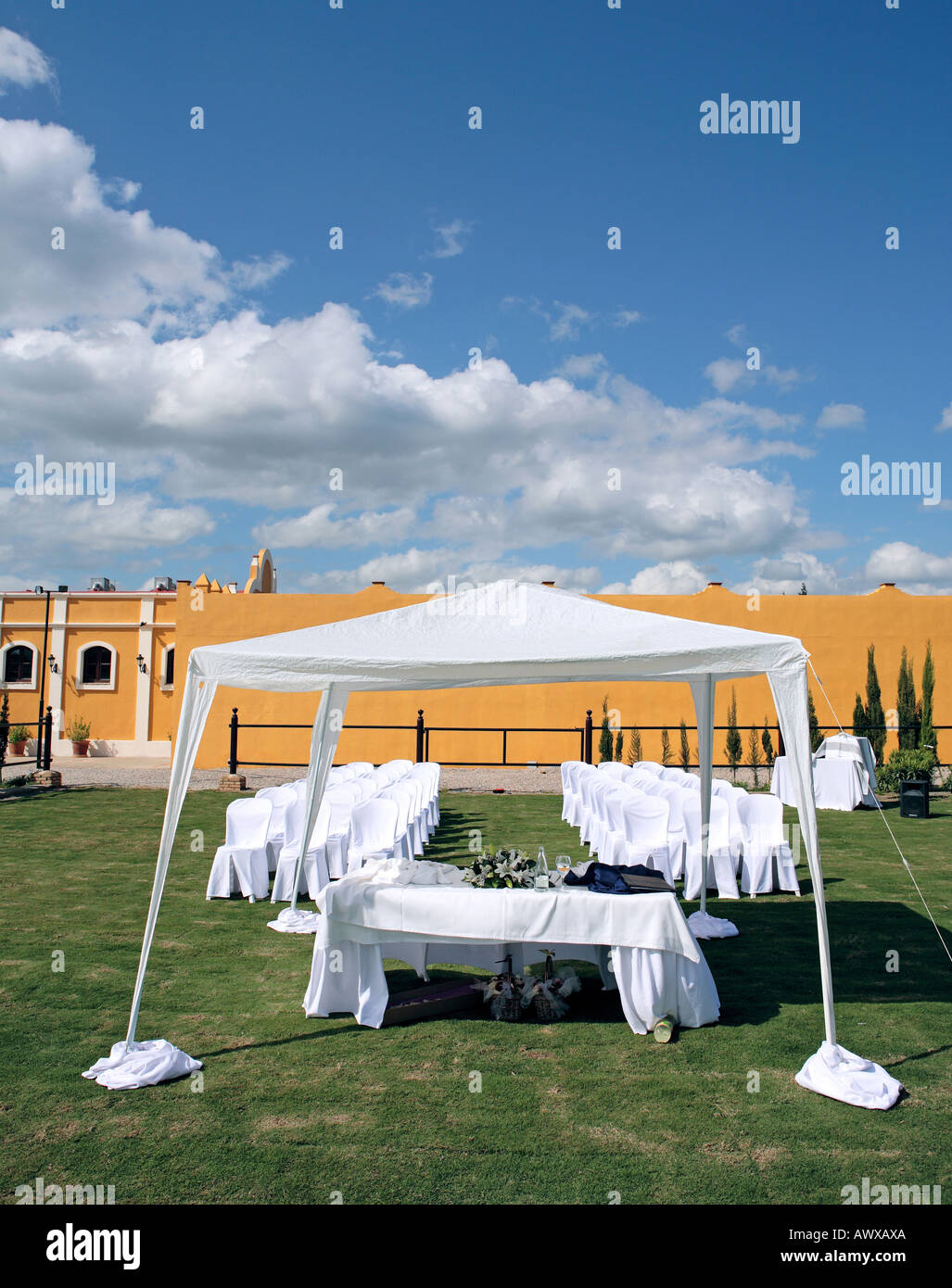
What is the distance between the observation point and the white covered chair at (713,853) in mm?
8602

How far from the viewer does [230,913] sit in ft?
25.9

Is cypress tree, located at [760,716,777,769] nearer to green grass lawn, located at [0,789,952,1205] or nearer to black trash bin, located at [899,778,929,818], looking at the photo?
black trash bin, located at [899,778,929,818]

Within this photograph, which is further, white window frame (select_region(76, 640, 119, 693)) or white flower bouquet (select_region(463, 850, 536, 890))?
white window frame (select_region(76, 640, 119, 693))

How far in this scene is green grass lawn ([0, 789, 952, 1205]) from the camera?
3.51 metres

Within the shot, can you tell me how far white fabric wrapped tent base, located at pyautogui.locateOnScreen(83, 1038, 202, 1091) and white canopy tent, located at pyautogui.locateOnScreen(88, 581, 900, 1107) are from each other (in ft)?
0.05

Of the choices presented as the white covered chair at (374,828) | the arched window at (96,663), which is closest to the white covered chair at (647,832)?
the white covered chair at (374,828)

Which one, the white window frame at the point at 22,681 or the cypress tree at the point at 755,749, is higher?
the white window frame at the point at 22,681

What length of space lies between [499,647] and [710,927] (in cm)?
344

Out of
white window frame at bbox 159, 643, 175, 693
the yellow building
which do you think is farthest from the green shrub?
white window frame at bbox 159, 643, 175, 693

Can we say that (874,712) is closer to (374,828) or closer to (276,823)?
(374,828)

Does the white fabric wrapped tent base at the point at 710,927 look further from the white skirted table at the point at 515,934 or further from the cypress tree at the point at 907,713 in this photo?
the cypress tree at the point at 907,713

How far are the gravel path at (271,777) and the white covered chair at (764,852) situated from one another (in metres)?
7.58
